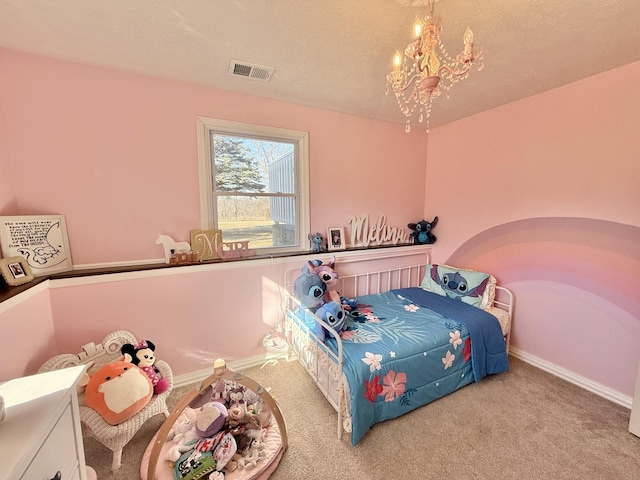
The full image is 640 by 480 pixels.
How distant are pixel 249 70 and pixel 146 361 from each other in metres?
2.07

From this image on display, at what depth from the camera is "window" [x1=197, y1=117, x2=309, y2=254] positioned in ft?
6.84

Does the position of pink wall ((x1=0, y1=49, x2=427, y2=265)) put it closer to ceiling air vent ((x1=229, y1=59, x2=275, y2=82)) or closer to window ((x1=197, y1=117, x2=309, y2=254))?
window ((x1=197, y1=117, x2=309, y2=254))

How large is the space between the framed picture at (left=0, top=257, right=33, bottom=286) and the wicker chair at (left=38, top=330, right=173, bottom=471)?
1.60 feet

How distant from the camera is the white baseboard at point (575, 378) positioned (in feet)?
6.13

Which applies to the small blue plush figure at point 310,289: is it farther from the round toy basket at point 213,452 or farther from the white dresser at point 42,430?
the white dresser at point 42,430

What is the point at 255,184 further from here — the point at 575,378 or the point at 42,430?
the point at 575,378

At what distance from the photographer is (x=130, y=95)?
70.1 inches

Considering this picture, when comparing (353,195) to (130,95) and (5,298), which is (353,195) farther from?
(5,298)

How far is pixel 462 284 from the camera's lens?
2.57m

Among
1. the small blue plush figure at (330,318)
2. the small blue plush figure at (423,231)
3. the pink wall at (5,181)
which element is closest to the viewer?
the pink wall at (5,181)

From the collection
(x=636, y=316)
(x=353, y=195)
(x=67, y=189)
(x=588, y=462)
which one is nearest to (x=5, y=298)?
(x=67, y=189)

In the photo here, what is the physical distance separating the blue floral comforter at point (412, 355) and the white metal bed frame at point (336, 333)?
8cm

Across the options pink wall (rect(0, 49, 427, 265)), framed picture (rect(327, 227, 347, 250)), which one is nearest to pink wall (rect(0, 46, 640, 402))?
pink wall (rect(0, 49, 427, 265))

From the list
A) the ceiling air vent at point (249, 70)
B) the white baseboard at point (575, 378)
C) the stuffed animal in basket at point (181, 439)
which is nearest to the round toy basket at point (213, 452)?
the stuffed animal in basket at point (181, 439)
